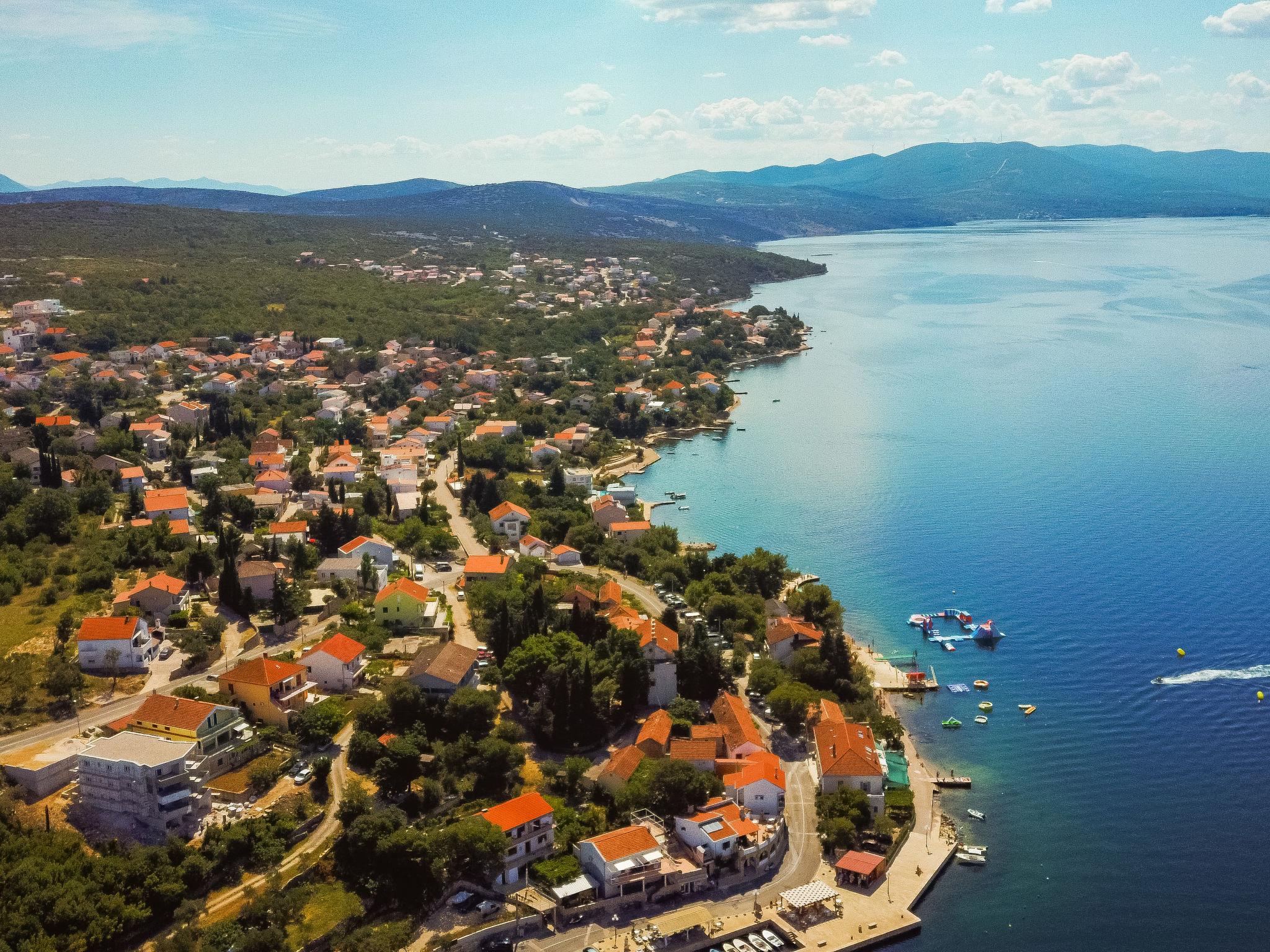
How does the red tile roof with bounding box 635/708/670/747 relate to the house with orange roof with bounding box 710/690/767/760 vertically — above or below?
above

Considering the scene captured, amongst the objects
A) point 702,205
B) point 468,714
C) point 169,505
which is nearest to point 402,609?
point 468,714

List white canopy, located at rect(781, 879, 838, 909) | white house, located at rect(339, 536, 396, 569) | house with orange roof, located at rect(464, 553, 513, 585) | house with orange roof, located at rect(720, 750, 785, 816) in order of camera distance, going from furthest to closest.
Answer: white house, located at rect(339, 536, 396, 569) < house with orange roof, located at rect(464, 553, 513, 585) < house with orange roof, located at rect(720, 750, 785, 816) < white canopy, located at rect(781, 879, 838, 909)

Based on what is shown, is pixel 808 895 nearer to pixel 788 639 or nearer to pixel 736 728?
pixel 736 728

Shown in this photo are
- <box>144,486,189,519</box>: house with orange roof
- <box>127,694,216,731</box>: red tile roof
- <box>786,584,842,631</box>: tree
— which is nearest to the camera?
<box>127,694,216,731</box>: red tile roof

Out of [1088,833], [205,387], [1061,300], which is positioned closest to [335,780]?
[1088,833]

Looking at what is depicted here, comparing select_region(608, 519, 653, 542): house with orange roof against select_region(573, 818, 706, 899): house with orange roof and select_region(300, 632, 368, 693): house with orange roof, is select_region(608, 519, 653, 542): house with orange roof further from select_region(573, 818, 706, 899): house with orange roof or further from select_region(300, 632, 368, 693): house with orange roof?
select_region(573, 818, 706, 899): house with orange roof

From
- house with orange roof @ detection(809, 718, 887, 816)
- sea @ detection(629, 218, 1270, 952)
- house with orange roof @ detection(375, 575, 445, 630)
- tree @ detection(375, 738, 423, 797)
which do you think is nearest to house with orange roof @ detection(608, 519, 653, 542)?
sea @ detection(629, 218, 1270, 952)
